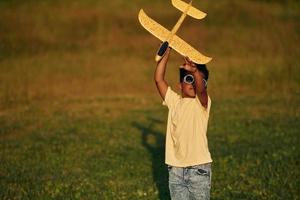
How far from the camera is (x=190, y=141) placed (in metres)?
6.42

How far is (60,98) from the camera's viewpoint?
64.7 feet

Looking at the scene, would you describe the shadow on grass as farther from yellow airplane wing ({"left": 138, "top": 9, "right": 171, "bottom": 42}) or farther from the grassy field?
yellow airplane wing ({"left": 138, "top": 9, "right": 171, "bottom": 42})

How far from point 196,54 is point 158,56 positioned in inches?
14.8

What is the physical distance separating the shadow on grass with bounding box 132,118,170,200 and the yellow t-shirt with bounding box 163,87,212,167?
9.24ft

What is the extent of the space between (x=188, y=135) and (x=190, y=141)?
6 cm

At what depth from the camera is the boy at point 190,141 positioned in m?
6.36

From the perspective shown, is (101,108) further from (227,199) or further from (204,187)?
(204,187)

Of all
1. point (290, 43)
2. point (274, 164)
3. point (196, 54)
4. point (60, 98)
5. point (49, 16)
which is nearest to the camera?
point (196, 54)

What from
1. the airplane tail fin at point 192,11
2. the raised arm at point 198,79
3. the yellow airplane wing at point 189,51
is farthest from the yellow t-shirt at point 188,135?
the airplane tail fin at point 192,11

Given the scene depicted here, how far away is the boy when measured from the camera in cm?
636

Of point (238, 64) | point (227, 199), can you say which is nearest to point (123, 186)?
point (227, 199)

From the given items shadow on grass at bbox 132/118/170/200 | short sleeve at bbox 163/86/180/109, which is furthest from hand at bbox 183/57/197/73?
shadow on grass at bbox 132/118/170/200

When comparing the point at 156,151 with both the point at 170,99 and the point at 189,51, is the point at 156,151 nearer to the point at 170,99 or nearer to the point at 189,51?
the point at 170,99

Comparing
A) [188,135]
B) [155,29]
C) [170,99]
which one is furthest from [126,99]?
[155,29]
